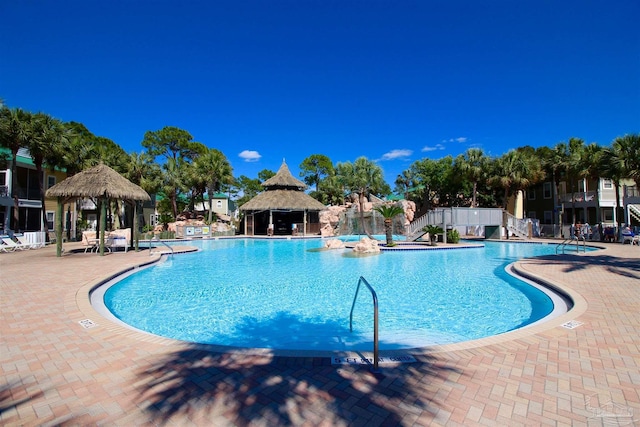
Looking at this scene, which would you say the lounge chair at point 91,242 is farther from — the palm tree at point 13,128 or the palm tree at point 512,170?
the palm tree at point 512,170

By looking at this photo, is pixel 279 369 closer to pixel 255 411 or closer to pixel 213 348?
pixel 255 411

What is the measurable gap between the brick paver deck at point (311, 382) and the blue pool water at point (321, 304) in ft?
5.71

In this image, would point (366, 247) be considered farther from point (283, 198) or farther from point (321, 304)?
point (283, 198)

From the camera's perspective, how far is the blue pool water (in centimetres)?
595

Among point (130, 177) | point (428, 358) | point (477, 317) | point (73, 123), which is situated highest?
point (73, 123)

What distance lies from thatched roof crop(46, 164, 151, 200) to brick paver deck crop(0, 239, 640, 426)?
1094 centimetres

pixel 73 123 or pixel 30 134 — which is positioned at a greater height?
pixel 73 123

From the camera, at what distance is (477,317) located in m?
6.81

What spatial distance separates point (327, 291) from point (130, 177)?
27501mm

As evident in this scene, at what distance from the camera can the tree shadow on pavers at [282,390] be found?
263cm

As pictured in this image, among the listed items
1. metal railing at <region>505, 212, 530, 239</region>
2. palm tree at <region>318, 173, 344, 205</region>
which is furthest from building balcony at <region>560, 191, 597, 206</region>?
palm tree at <region>318, 173, 344, 205</region>

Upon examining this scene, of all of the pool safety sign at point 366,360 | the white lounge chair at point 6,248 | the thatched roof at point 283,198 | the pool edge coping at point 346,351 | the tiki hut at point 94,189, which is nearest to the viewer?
the pool safety sign at point 366,360

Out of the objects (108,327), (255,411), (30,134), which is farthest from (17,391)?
(30,134)

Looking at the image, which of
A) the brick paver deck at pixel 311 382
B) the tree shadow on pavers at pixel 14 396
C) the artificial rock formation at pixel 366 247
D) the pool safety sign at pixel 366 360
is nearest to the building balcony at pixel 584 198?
Result: the artificial rock formation at pixel 366 247
